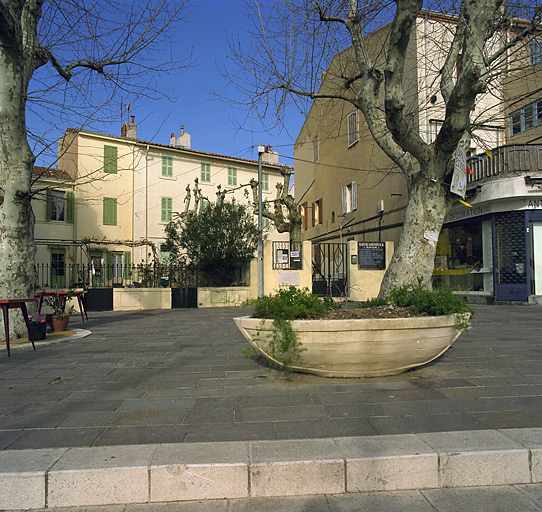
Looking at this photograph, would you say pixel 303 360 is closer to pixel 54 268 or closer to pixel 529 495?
pixel 529 495

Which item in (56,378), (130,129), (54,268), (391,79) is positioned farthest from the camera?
(130,129)

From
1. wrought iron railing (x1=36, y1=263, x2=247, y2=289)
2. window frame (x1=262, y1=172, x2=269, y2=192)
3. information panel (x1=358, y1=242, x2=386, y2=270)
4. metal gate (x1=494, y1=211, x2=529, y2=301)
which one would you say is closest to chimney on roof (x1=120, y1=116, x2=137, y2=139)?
window frame (x1=262, y1=172, x2=269, y2=192)

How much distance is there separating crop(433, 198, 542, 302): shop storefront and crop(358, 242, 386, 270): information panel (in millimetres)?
2879

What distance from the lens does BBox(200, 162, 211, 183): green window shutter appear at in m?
28.4

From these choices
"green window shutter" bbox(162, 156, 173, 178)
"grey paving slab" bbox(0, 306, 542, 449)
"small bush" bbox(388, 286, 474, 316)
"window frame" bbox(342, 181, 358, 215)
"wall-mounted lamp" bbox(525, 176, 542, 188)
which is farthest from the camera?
"green window shutter" bbox(162, 156, 173, 178)

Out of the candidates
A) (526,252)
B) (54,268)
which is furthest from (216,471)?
(54,268)

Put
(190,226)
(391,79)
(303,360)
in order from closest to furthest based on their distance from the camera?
(303,360) → (391,79) → (190,226)

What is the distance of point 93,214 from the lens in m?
24.1

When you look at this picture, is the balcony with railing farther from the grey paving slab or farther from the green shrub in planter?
the green shrub in planter

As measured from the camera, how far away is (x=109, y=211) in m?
24.5

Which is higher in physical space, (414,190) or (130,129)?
(130,129)

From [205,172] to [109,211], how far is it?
705cm

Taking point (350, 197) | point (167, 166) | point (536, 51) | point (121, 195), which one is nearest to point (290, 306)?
point (536, 51)

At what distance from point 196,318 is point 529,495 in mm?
9949
